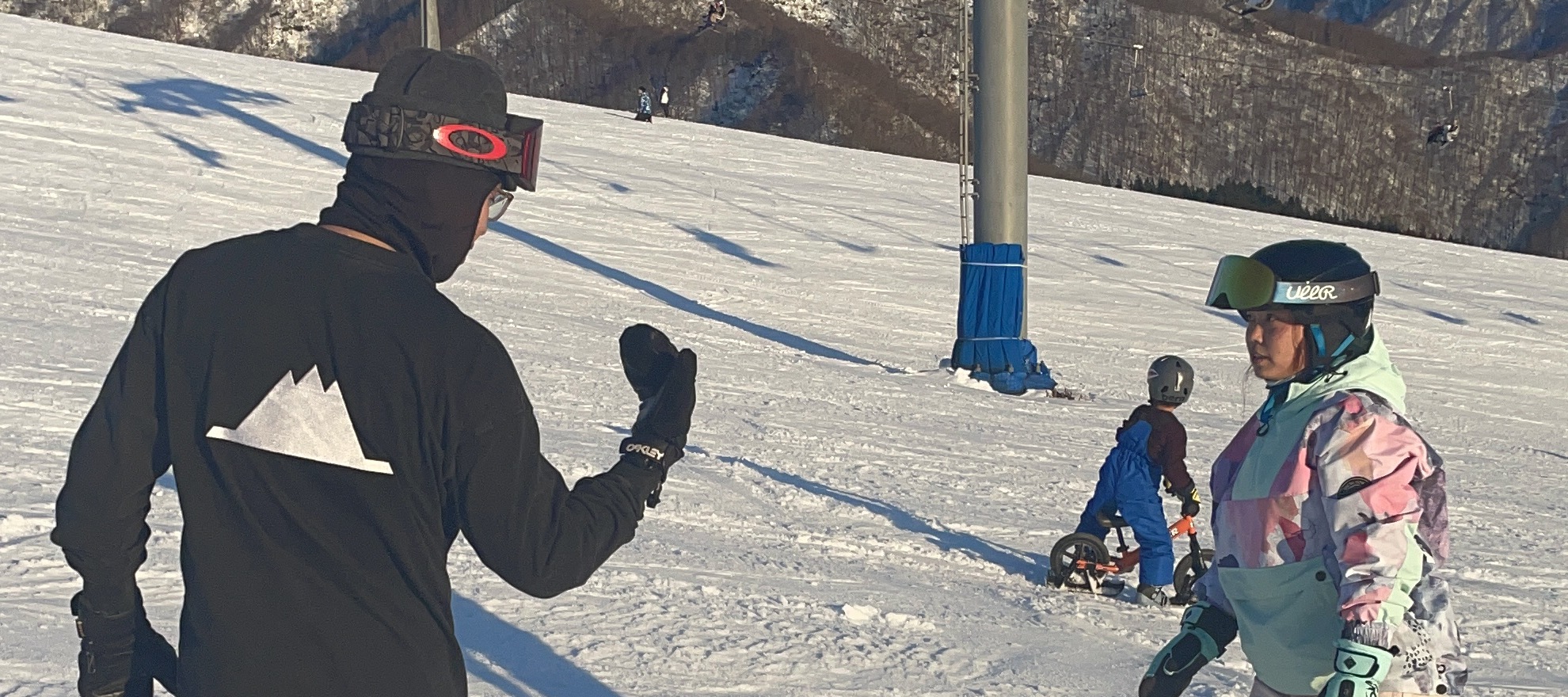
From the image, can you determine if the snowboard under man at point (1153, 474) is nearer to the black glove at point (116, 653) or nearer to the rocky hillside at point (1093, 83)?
the black glove at point (116, 653)

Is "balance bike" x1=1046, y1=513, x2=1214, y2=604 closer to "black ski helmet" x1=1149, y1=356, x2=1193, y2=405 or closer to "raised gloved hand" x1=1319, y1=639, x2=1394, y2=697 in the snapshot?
"black ski helmet" x1=1149, y1=356, x2=1193, y2=405

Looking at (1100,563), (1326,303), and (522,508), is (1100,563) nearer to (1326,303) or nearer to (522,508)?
(1326,303)

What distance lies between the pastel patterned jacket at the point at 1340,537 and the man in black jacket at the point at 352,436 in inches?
48.5

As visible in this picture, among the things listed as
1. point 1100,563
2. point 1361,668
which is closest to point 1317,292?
point 1361,668

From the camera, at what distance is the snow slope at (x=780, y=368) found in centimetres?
542

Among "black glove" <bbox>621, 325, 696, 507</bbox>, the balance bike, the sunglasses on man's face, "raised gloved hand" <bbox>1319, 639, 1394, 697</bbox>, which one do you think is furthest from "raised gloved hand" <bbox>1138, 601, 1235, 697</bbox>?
the balance bike

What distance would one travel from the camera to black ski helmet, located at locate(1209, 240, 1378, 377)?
2.80m

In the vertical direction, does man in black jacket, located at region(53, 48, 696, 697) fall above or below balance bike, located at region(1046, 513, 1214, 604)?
above

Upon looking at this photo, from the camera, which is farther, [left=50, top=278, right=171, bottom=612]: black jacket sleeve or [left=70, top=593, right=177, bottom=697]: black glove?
[left=70, top=593, right=177, bottom=697]: black glove

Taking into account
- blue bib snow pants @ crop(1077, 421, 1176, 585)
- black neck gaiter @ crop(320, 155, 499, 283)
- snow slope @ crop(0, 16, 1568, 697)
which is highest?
black neck gaiter @ crop(320, 155, 499, 283)

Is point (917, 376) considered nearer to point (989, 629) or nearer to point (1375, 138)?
point (989, 629)

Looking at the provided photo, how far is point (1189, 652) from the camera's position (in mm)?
2996

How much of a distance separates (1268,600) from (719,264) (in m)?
16.5

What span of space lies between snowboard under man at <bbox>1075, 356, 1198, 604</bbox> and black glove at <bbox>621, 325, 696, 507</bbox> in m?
4.49
